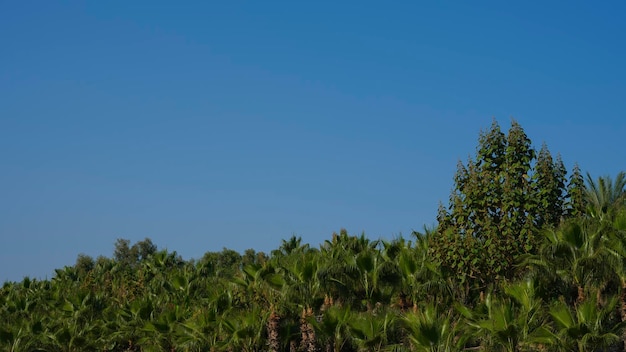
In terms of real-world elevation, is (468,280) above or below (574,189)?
below

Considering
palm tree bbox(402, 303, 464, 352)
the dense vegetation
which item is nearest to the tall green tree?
the dense vegetation

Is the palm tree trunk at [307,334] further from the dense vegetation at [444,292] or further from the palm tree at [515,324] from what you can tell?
the palm tree at [515,324]

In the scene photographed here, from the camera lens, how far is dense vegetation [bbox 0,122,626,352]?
29.4 m

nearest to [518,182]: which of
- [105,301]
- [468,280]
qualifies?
[468,280]

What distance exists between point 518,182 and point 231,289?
18.1 m

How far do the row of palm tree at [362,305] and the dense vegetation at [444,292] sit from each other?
2.6 inches

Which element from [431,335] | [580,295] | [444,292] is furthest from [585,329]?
[444,292]

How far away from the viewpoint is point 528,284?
98.7ft

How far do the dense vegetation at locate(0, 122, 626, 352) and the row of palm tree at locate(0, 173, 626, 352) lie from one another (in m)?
0.07

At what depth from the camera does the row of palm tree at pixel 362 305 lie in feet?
94.5

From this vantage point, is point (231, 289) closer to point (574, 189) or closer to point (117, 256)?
point (574, 189)

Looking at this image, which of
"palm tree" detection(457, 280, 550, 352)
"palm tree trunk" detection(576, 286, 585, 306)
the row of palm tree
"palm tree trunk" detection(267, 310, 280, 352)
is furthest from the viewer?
"palm tree trunk" detection(267, 310, 280, 352)

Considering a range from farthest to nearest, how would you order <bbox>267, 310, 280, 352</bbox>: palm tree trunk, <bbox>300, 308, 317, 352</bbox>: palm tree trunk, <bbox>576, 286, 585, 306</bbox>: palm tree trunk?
<bbox>267, 310, 280, 352</bbox>: palm tree trunk, <bbox>300, 308, 317, 352</bbox>: palm tree trunk, <bbox>576, 286, 585, 306</bbox>: palm tree trunk

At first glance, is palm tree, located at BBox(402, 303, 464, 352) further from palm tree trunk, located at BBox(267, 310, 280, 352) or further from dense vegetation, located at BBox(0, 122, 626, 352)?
palm tree trunk, located at BBox(267, 310, 280, 352)
